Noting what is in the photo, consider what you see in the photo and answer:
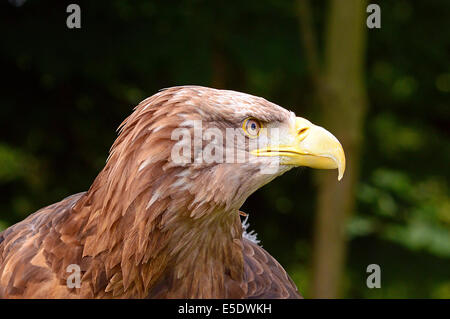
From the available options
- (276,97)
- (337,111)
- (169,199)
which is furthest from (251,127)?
(276,97)

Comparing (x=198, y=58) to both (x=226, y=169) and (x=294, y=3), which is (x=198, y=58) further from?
(x=226, y=169)

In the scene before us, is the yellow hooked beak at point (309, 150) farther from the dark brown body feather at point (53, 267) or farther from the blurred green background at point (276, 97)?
the blurred green background at point (276, 97)

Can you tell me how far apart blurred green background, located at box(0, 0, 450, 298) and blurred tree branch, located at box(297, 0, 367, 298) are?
22 mm

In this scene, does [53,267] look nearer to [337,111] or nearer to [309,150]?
[309,150]

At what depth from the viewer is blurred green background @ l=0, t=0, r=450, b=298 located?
543 centimetres

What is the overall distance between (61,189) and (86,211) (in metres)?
3.44

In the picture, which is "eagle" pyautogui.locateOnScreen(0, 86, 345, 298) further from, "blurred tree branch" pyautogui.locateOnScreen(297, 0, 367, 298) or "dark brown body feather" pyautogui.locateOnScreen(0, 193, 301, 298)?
"blurred tree branch" pyautogui.locateOnScreen(297, 0, 367, 298)

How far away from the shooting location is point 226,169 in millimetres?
2320

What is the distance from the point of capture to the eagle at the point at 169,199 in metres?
2.28

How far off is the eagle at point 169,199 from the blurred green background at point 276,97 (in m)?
2.76

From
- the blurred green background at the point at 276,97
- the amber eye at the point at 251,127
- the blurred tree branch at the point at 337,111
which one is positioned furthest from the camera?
the blurred tree branch at the point at 337,111

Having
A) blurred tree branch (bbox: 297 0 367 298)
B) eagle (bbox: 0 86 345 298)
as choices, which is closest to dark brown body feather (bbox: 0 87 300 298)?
eagle (bbox: 0 86 345 298)

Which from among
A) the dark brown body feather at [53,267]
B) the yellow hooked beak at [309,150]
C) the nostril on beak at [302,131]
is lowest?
the dark brown body feather at [53,267]

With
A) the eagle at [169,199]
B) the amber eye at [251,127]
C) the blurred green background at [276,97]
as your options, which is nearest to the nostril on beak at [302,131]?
the eagle at [169,199]
